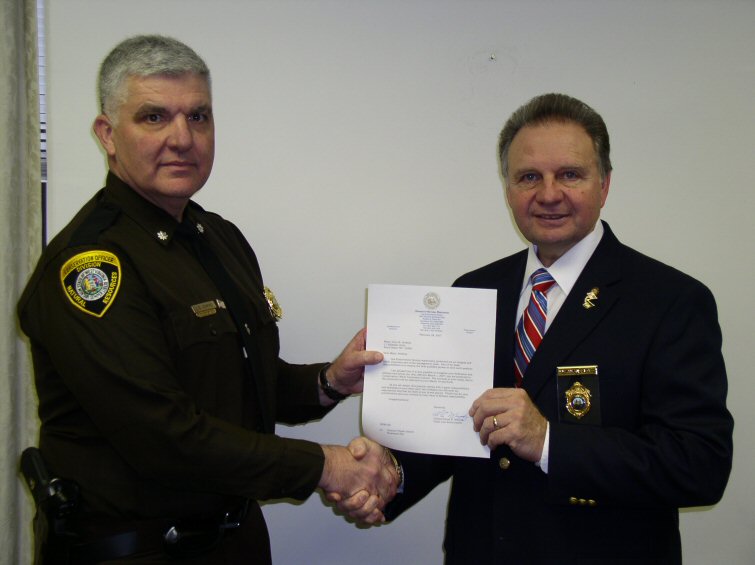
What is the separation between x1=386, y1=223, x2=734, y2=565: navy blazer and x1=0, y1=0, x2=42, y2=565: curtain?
65.8 inches

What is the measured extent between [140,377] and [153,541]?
422 mm

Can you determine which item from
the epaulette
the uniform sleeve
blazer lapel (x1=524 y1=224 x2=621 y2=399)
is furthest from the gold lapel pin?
the epaulette

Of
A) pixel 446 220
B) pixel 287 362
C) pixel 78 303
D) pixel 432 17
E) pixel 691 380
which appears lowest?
pixel 287 362

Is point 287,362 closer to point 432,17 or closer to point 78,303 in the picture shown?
point 78,303

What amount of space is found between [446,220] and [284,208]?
2.11 ft

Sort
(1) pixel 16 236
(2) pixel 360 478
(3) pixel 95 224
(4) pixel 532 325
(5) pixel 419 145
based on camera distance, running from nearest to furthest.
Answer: (3) pixel 95 224
(4) pixel 532 325
(2) pixel 360 478
(1) pixel 16 236
(5) pixel 419 145

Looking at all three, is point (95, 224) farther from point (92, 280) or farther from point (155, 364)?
point (155, 364)

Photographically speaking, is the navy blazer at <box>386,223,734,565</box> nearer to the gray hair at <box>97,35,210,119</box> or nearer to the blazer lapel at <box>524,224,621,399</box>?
the blazer lapel at <box>524,224,621,399</box>

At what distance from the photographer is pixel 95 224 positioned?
1.67 m

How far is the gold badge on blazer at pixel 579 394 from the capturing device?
1.63 m

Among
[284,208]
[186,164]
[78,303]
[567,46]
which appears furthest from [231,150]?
[567,46]

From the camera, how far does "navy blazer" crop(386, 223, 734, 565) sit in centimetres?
155

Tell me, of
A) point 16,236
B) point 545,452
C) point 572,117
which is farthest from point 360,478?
point 16,236

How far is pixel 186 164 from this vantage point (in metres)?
1.77
